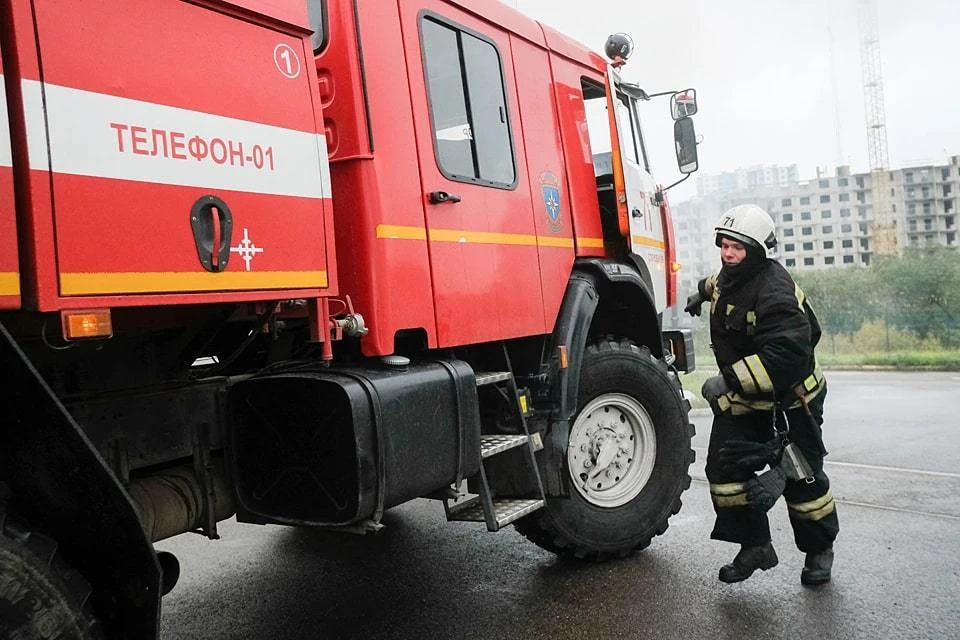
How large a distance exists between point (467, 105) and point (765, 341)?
1826 mm

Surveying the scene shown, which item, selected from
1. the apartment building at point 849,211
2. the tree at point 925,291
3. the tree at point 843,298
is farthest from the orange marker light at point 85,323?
the apartment building at point 849,211

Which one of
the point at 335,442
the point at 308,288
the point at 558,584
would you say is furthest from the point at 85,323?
the point at 558,584

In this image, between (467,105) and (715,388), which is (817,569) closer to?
(715,388)

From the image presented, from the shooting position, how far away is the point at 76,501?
6.84 ft

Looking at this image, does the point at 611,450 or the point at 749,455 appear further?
the point at 611,450

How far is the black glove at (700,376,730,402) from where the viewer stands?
13.2 feet

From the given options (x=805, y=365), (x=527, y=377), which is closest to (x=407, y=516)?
(x=527, y=377)

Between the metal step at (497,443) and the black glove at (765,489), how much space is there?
1.19 metres

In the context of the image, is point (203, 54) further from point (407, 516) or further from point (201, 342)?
point (407, 516)

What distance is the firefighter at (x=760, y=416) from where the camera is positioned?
384 centimetres

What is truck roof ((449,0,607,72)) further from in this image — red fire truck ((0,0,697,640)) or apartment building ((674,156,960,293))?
apartment building ((674,156,960,293))

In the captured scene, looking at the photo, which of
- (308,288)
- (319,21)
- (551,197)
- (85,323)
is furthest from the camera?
(551,197)

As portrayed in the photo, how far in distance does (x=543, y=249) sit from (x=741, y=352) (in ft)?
3.82

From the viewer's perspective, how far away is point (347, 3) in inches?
124
